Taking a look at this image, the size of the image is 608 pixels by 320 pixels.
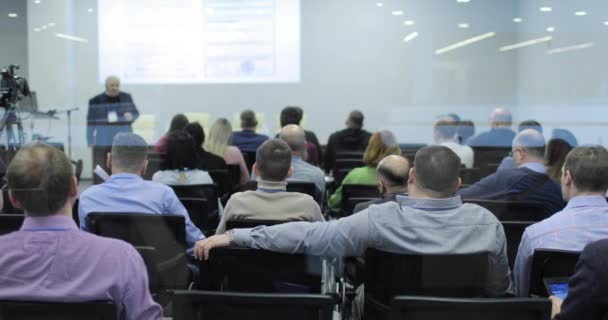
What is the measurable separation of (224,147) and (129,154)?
2.31 meters

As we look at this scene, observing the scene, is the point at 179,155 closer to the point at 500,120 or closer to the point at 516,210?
the point at 516,210

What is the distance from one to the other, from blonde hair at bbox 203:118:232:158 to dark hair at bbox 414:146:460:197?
11.1 ft

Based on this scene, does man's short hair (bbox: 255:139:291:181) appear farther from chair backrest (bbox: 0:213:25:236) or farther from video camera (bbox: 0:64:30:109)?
video camera (bbox: 0:64:30:109)

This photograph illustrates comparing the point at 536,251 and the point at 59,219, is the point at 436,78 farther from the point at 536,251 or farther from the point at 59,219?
the point at 59,219

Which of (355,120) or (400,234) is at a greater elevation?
(355,120)

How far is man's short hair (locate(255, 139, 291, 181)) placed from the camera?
2.97 metres

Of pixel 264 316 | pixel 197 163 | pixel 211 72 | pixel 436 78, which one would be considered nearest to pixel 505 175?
pixel 197 163

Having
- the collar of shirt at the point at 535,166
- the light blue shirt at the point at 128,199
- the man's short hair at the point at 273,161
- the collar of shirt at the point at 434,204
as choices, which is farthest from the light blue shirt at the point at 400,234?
the collar of shirt at the point at 535,166

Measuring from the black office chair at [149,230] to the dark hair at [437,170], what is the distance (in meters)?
1.11

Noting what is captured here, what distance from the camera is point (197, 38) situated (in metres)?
8.38

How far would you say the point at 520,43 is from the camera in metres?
9.47

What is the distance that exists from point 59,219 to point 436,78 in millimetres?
8750

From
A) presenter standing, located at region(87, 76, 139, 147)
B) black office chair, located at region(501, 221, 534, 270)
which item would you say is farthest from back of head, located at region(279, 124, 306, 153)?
presenter standing, located at region(87, 76, 139, 147)

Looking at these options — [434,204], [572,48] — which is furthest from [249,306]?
[572,48]
